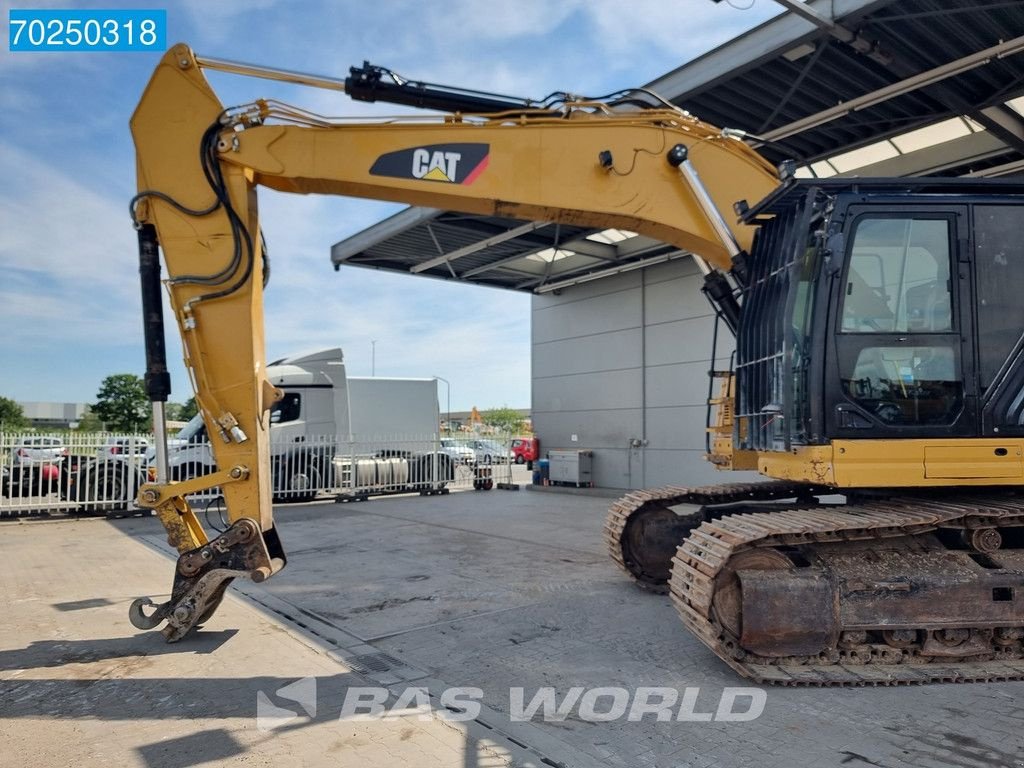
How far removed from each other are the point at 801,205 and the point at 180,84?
496cm

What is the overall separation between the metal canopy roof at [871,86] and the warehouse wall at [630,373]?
14.2ft

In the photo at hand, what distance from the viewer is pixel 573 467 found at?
63.7 feet

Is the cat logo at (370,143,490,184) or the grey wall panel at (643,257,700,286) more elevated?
the grey wall panel at (643,257,700,286)

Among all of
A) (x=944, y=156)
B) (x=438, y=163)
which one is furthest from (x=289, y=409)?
(x=944, y=156)

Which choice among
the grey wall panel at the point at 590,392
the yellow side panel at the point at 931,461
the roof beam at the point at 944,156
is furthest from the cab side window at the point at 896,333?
the grey wall panel at the point at 590,392

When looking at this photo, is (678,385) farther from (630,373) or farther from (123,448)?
(123,448)

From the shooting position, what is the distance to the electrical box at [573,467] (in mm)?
19344

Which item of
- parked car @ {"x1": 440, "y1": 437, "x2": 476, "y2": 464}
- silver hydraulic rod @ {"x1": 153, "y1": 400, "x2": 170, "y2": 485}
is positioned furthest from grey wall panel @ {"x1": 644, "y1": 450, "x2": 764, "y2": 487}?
silver hydraulic rod @ {"x1": 153, "y1": 400, "x2": 170, "y2": 485}

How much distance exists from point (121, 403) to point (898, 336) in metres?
64.0

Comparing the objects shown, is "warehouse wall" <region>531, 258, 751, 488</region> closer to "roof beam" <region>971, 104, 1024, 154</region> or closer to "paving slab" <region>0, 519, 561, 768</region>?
"roof beam" <region>971, 104, 1024, 154</region>

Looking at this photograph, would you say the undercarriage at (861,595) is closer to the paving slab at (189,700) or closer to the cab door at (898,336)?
the cab door at (898,336)

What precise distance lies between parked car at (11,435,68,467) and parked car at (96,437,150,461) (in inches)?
26.2

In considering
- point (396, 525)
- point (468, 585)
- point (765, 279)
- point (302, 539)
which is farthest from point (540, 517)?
point (765, 279)

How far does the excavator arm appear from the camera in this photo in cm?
541
